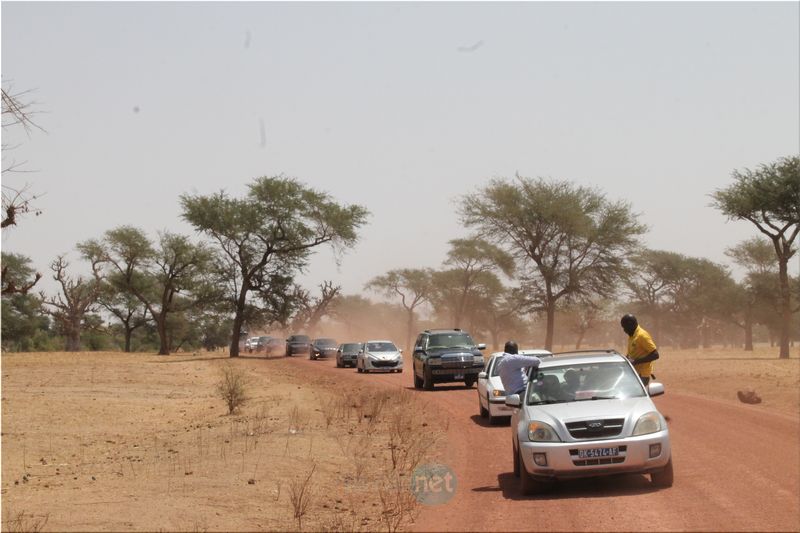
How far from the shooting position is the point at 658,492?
11.2 metres

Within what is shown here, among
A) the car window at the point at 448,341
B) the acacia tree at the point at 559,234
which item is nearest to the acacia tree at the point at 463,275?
the acacia tree at the point at 559,234

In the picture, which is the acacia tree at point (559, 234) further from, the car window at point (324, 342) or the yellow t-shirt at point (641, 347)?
the yellow t-shirt at point (641, 347)

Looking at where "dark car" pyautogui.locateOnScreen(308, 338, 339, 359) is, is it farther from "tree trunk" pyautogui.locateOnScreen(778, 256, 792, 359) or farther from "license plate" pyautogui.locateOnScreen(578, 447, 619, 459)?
"license plate" pyautogui.locateOnScreen(578, 447, 619, 459)

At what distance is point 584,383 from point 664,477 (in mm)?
1616

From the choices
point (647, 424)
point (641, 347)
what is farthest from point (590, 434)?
point (641, 347)

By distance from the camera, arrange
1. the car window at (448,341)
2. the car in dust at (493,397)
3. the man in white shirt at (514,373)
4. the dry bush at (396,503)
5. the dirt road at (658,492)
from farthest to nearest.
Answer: the car window at (448,341) < the car in dust at (493,397) < the man in white shirt at (514,373) < the dry bush at (396,503) < the dirt road at (658,492)

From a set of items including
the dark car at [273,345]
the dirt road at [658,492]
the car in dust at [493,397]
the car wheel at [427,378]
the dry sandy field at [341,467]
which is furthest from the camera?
the dark car at [273,345]

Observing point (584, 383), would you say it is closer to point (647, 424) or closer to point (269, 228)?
point (647, 424)

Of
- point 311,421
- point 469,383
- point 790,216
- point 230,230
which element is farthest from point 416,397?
point 230,230

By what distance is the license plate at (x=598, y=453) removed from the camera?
1109 cm

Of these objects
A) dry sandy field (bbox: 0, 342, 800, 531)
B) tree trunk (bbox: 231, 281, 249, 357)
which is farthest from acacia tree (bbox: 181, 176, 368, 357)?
dry sandy field (bbox: 0, 342, 800, 531)

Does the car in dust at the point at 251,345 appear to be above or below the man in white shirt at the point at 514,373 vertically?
below

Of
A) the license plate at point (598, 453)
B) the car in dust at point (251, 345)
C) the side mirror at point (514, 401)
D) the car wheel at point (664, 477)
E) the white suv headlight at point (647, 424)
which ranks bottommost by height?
the car in dust at point (251, 345)

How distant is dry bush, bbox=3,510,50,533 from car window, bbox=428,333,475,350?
2006cm
